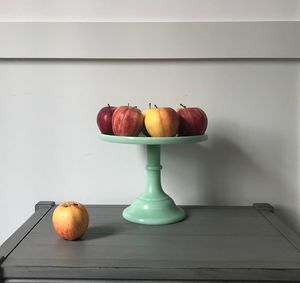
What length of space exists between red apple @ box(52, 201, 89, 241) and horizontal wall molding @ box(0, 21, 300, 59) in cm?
45

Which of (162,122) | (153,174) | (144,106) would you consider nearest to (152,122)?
(162,122)

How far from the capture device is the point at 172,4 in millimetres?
1055

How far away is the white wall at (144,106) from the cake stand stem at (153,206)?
171mm

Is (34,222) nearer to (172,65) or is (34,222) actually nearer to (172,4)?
(172,65)

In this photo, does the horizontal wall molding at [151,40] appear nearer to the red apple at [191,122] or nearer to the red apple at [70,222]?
the red apple at [191,122]

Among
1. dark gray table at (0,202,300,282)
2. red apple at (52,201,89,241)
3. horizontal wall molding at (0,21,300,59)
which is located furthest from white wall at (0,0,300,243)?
red apple at (52,201,89,241)

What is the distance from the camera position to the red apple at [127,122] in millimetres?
818

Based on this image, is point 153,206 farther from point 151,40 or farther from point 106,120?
point 151,40

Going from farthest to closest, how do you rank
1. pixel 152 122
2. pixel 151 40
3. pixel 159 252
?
1. pixel 151 40
2. pixel 152 122
3. pixel 159 252

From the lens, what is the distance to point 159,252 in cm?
72

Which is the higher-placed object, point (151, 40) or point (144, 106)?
point (151, 40)

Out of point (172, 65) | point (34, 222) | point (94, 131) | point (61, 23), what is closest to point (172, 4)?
point (172, 65)

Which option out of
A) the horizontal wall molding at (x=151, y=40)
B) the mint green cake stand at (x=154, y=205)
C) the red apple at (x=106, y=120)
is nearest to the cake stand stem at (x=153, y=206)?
the mint green cake stand at (x=154, y=205)

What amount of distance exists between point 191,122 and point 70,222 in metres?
0.33
